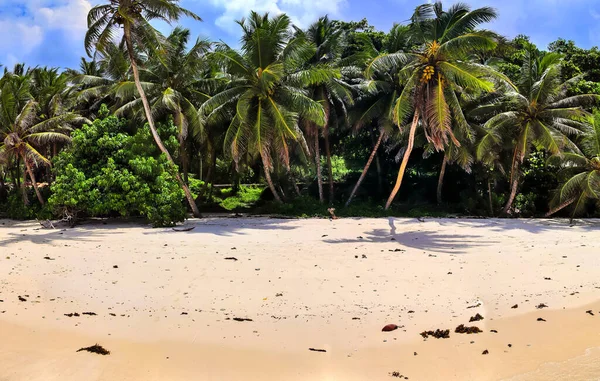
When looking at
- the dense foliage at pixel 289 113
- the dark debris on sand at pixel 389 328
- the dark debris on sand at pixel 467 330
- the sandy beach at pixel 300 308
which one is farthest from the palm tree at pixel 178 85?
the dark debris on sand at pixel 467 330

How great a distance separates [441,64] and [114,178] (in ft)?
41.5

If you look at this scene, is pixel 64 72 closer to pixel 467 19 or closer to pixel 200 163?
pixel 200 163

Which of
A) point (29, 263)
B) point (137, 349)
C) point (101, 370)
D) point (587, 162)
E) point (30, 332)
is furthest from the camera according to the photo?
point (587, 162)

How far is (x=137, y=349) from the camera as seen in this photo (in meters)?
5.80

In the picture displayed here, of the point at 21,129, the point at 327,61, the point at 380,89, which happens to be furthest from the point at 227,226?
the point at 380,89

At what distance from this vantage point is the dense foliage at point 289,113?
1734 cm

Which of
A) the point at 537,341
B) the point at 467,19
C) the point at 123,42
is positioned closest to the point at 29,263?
the point at 537,341

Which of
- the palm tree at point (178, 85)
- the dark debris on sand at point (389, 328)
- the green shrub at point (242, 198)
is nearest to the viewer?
the dark debris on sand at point (389, 328)

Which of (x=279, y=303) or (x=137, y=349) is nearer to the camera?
(x=137, y=349)

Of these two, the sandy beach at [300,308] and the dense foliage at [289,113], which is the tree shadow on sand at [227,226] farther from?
the sandy beach at [300,308]

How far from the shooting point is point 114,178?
17.1 metres

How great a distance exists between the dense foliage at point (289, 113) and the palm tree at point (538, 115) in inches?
2.6

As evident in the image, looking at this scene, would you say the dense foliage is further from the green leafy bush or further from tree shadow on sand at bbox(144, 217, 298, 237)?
tree shadow on sand at bbox(144, 217, 298, 237)

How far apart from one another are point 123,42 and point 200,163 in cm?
890
